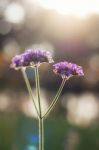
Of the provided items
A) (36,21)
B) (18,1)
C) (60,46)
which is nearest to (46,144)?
(60,46)

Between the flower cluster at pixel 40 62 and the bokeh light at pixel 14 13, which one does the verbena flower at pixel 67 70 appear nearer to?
the flower cluster at pixel 40 62

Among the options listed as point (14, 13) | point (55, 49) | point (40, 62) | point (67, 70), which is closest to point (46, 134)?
point (67, 70)

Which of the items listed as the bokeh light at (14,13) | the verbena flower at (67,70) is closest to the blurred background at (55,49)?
the bokeh light at (14,13)

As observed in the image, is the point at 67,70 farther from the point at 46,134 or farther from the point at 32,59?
the point at 46,134

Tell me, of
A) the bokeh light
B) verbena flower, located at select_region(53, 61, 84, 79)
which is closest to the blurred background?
the bokeh light

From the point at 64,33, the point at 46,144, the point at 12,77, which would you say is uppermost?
the point at 64,33

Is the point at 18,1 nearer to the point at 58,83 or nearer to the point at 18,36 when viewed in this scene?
the point at 18,36

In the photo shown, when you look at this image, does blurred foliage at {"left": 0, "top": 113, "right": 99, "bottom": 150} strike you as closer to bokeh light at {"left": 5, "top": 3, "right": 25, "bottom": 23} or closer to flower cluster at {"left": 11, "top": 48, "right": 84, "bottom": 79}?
flower cluster at {"left": 11, "top": 48, "right": 84, "bottom": 79}

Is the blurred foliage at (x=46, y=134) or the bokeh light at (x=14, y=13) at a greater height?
the bokeh light at (x=14, y=13)
